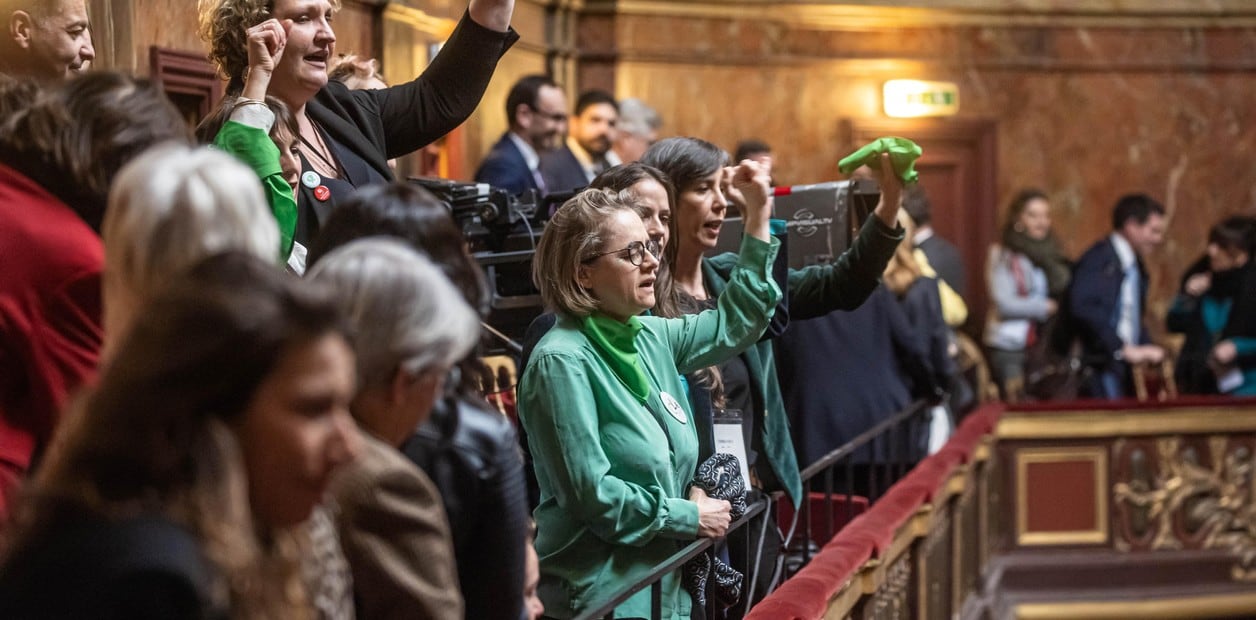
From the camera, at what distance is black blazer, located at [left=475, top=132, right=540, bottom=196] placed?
7125 millimetres

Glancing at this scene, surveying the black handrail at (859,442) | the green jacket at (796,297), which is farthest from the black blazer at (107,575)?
the black handrail at (859,442)

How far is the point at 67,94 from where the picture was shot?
8.06ft

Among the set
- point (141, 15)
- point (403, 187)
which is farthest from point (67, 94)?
point (141, 15)

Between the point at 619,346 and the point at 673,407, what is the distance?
0.77 feet

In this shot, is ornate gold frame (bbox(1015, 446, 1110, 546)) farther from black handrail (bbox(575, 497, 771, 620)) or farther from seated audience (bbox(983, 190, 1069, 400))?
black handrail (bbox(575, 497, 771, 620))

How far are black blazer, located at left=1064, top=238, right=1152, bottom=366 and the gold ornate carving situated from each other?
663mm

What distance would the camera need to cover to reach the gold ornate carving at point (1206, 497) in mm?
9844

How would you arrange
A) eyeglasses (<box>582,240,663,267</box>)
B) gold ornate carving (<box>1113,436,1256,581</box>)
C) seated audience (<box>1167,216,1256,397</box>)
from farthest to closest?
seated audience (<box>1167,216,1256,397</box>) < gold ornate carving (<box>1113,436,1256,581</box>) < eyeglasses (<box>582,240,663,267</box>)

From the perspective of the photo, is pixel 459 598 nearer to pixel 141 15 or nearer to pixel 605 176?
pixel 605 176

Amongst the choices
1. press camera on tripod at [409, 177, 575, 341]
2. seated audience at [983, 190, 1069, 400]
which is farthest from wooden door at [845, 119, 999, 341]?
press camera on tripod at [409, 177, 575, 341]

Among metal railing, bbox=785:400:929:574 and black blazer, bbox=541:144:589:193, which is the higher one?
black blazer, bbox=541:144:589:193

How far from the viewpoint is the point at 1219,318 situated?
10281mm

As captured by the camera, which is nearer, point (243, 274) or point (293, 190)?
point (243, 274)

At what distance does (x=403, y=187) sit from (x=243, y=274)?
0.63m
